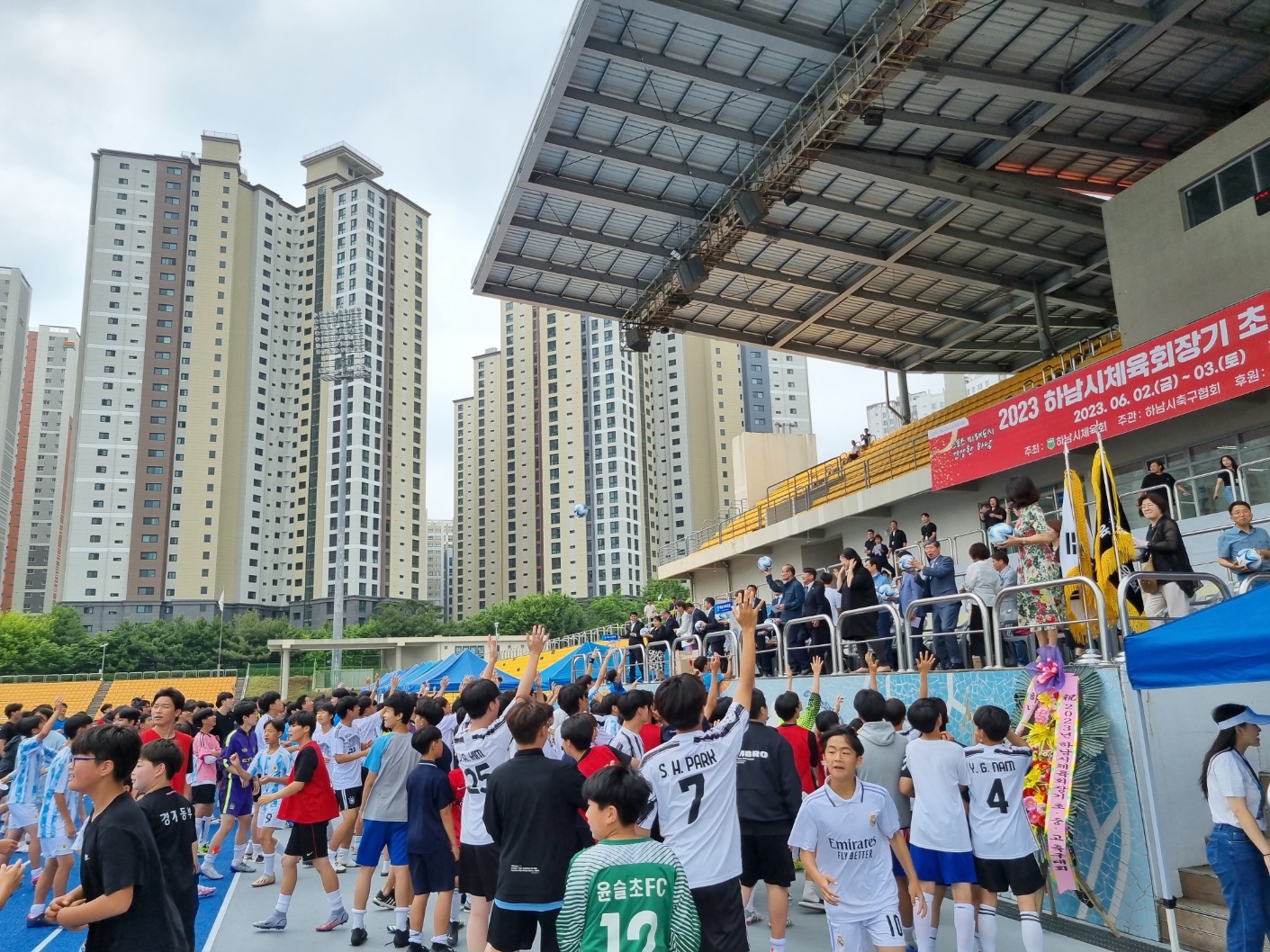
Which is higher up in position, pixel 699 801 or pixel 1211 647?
pixel 1211 647

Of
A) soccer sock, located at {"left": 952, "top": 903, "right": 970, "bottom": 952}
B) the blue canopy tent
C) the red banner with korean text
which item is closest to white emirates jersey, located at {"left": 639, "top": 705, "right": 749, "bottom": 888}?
soccer sock, located at {"left": 952, "top": 903, "right": 970, "bottom": 952}

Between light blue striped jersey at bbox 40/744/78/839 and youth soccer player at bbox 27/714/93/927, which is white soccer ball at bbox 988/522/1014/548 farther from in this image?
light blue striped jersey at bbox 40/744/78/839

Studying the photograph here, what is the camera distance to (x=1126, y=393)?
1587 centimetres

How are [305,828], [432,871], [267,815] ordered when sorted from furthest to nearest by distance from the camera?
[267,815]
[305,828]
[432,871]

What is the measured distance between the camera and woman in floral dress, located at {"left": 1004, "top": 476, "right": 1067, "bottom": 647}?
7.97 m

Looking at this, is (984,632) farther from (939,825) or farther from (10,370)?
(10,370)

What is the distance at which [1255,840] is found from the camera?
15.9 ft

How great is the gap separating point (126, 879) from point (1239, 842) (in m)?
5.66

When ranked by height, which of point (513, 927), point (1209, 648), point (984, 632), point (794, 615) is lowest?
point (513, 927)

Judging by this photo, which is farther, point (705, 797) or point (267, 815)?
point (267, 815)

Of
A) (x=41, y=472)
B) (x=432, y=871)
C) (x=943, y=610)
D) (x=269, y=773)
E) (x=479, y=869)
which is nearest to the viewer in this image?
(x=479, y=869)

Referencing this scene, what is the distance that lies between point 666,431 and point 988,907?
4374 inches

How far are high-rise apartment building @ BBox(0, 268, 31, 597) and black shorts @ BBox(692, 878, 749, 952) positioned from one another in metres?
133

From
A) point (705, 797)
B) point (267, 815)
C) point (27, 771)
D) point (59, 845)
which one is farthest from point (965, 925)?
point (27, 771)
